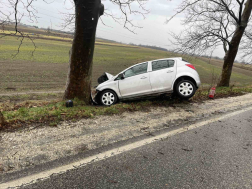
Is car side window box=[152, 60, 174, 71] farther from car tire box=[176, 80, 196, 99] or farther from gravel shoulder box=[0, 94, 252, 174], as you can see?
gravel shoulder box=[0, 94, 252, 174]

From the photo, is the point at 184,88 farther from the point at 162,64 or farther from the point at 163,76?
the point at 162,64

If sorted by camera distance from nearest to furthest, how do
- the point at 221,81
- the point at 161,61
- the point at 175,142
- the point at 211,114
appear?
the point at 175,142
the point at 211,114
the point at 161,61
the point at 221,81

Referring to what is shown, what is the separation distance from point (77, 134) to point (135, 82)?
11.7 feet

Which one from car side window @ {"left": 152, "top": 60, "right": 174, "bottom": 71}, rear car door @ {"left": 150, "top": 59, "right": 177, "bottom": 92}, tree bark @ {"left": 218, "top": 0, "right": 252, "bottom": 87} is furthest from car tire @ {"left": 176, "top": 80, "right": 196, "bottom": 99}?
tree bark @ {"left": 218, "top": 0, "right": 252, "bottom": 87}

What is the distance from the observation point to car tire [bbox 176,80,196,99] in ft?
21.6

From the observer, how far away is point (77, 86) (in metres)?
6.42

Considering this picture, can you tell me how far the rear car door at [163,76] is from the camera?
6609 millimetres

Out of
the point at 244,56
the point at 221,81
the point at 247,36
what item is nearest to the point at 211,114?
the point at 221,81

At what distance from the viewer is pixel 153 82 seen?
667cm

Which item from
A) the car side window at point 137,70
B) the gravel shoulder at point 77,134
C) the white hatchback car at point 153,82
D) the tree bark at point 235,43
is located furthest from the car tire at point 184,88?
the tree bark at point 235,43

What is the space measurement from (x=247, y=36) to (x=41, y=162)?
15761mm

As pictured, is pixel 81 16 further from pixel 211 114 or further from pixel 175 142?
pixel 211 114

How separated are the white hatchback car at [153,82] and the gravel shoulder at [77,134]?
3.77 feet

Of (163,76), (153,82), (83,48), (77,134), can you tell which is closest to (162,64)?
(163,76)
